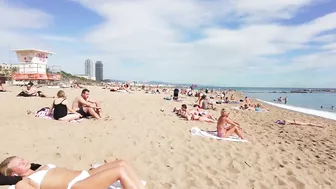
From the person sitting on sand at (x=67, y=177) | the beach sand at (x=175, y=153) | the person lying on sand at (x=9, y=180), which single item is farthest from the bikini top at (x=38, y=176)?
the beach sand at (x=175, y=153)

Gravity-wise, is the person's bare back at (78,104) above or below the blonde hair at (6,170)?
above

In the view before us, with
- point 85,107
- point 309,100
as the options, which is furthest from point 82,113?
point 309,100

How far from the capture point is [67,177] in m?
3.04

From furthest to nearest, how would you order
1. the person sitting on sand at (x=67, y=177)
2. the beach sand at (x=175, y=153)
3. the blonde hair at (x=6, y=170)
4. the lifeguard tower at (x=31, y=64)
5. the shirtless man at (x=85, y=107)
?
the lifeguard tower at (x=31, y=64) → the shirtless man at (x=85, y=107) → the beach sand at (x=175, y=153) → the blonde hair at (x=6, y=170) → the person sitting on sand at (x=67, y=177)

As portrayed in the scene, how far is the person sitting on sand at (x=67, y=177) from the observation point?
297 centimetres

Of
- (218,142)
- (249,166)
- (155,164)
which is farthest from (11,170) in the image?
(218,142)

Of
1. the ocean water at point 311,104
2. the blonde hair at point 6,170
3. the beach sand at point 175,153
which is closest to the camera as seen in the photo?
the blonde hair at point 6,170

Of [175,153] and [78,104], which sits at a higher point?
[78,104]

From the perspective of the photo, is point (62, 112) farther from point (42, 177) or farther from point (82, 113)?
point (42, 177)

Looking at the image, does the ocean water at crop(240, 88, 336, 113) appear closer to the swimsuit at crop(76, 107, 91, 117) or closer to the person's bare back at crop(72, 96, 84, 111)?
the swimsuit at crop(76, 107, 91, 117)

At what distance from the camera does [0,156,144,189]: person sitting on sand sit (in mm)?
2971

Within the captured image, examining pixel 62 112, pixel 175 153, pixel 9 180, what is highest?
pixel 62 112

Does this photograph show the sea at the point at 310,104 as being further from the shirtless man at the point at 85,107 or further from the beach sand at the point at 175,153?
the shirtless man at the point at 85,107

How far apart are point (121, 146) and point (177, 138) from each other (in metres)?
1.70
